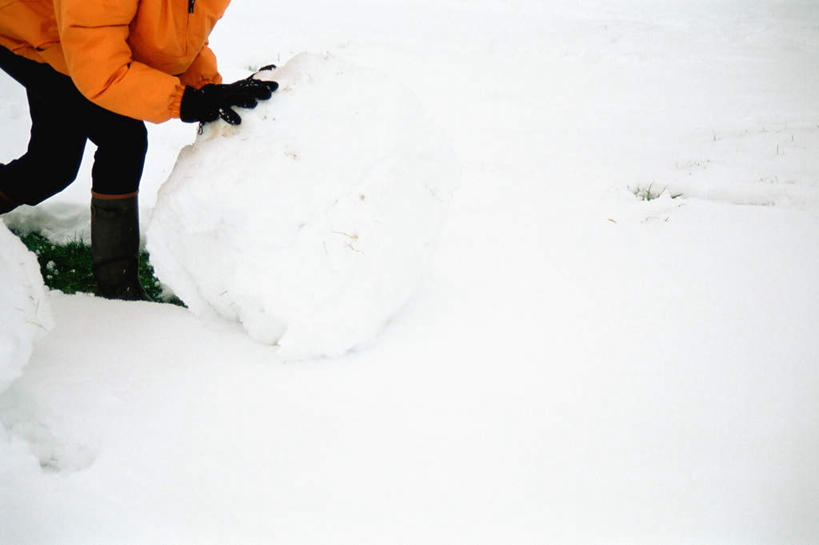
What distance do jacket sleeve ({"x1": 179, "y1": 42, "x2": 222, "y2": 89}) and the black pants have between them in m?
0.27

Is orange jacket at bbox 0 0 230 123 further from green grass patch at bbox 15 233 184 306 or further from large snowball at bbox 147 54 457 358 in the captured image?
green grass patch at bbox 15 233 184 306

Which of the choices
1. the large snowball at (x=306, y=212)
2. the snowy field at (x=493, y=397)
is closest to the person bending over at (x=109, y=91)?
the large snowball at (x=306, y=212)

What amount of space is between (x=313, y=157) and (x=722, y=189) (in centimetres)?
261

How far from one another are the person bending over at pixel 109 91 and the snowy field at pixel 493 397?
313mm

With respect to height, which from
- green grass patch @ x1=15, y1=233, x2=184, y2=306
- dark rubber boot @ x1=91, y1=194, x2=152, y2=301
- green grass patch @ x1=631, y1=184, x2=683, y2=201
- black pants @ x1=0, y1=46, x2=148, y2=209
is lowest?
green grass patch @ x1=15, y1=233, x2=184, y2=306

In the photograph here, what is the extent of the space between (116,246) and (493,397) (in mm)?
1617

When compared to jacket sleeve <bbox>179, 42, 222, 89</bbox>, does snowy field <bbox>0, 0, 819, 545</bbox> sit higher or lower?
lower

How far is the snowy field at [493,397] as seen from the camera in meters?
1.36

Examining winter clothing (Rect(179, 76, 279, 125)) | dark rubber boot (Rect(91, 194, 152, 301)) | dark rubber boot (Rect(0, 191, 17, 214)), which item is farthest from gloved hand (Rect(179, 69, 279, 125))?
dark rubber boot (Rect(0, 191, 17, 214))

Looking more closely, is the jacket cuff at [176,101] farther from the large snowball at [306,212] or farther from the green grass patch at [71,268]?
the green grass patch at [71,268]

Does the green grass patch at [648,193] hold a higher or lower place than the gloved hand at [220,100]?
higher

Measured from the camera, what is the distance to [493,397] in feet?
5.62

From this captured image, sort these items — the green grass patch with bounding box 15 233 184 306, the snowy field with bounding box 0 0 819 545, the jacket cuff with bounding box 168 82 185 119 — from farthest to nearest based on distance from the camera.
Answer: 1. the green grass patch with bounding box 15 233 184 306
2. the jacket cuff with bounding box 168 82 185 119
3. the snowy field with bounding box 0 0 819 545

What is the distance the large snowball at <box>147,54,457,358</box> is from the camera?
1759 mm
